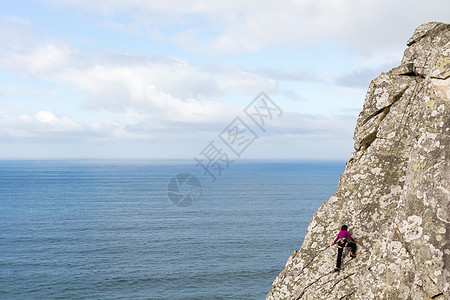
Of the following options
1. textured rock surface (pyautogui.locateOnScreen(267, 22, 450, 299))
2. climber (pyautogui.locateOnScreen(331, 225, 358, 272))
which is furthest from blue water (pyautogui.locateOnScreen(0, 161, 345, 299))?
climber (pyautogui.locateOnScreen(331, 225, 358, 272))

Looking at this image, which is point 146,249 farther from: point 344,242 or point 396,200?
point 396,200

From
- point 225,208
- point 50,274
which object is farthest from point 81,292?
point 225,208

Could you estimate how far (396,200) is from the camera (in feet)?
45.3

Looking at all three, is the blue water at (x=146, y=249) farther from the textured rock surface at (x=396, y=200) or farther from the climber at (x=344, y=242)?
the climber at (x=344, y=242)

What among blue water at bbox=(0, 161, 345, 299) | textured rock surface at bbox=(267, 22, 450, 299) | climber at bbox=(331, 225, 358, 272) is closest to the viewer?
textured rock surface at bbox=(267, 22, 450, 299)

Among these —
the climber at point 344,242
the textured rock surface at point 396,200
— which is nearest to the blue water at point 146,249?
the textured rock surface at point 396,200

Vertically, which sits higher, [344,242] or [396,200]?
[396,200]

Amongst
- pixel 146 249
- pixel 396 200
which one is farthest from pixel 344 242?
pixel 146 249

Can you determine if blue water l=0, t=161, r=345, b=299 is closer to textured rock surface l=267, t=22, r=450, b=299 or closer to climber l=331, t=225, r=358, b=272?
textured rock surface l=267, t=22, r=450, b=299

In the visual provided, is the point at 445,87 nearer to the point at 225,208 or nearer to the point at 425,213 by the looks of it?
the point at 425,213

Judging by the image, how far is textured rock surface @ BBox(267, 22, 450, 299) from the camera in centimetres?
1097

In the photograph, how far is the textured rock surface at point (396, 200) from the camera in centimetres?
1097

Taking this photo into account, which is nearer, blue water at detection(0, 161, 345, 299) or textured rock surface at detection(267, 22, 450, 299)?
textured rock surface at detection(267, 22, 450, 299)

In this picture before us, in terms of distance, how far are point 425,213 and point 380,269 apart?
2.40 meters
